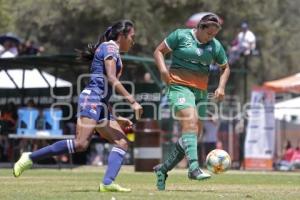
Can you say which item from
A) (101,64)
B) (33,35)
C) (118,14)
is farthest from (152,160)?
(33,35)

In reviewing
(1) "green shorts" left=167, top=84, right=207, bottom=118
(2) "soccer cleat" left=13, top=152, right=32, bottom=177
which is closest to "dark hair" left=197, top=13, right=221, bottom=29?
(1) "green shorts" left=167, top=84, right=207, bottom=118

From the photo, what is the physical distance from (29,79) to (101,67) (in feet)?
59.1

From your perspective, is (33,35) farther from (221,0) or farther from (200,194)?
(200,194)

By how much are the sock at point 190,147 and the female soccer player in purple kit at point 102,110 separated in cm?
81

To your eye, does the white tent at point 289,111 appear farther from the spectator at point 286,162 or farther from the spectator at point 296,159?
the spectator at point 296,159

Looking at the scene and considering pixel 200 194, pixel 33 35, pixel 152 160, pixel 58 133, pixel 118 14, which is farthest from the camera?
pixel 33 35

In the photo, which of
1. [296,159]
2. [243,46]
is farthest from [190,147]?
[243,46]

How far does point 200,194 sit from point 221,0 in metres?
25.9

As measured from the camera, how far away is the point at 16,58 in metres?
24.4

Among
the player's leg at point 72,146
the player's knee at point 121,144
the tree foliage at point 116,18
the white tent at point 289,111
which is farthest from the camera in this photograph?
the tree foliage at point 116,18

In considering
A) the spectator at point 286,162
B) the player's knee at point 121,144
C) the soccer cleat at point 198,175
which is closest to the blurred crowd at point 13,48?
the spectator at point 286,162

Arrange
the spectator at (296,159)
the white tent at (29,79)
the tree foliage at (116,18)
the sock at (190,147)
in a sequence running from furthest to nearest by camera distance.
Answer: the tree foliage at (116,18), the white tent at (29,79), the spectator at (296,159), the sock at (190,147)

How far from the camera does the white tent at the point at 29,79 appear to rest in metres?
27.6

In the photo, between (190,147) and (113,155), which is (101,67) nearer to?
(113,155)
